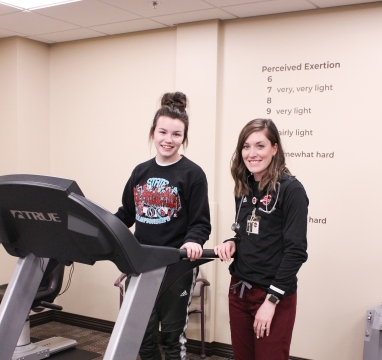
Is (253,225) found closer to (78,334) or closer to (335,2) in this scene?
(335,2)

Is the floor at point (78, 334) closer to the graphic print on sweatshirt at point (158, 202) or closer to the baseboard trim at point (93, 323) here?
the baseboard trim at point (93, 323)

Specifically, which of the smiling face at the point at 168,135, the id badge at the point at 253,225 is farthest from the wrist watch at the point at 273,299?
the smiling face at the point at 168,135

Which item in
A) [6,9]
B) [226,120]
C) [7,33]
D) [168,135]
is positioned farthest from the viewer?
[7,33]

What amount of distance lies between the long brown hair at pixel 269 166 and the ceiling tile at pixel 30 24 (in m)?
2.03

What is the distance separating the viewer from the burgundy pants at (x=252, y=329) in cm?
188

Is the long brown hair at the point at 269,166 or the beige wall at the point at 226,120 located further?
the beige wall at the point at 226,120

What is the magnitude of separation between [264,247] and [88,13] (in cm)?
215

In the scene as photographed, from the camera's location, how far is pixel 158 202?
6.91ft

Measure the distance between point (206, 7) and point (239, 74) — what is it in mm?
530

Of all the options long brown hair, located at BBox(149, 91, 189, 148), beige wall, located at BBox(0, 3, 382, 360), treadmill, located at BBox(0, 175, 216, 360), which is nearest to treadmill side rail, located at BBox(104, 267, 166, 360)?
treadmill, located at BBox(0, 175, 216, 360)

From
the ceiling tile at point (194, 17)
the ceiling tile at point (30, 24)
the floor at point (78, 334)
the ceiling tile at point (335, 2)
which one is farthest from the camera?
the floor at point (78, 334)

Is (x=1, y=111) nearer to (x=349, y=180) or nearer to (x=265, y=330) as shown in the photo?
(x=349, y=180)

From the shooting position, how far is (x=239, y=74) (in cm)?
348

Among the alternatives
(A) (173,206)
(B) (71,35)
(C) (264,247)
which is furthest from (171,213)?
(B) (71,35)
